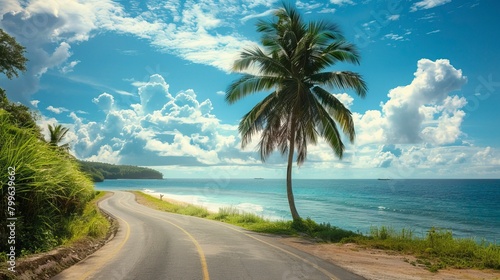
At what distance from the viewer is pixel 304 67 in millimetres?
22109

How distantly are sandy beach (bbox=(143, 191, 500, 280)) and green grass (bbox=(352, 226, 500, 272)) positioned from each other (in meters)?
0.54

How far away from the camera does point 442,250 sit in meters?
13.5

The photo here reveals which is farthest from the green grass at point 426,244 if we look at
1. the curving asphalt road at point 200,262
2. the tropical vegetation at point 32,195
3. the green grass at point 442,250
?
the tropical vegetation at point 32,195

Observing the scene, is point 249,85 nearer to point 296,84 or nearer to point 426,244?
point 296,84

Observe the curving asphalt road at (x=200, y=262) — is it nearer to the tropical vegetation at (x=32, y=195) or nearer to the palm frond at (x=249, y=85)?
the tropical vegetation at (x=32, y=195)

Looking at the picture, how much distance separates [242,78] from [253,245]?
1180 cm

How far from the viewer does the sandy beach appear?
33.1 feet

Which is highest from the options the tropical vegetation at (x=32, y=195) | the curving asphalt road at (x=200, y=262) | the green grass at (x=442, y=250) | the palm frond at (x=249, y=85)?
the palm frond at (x=249, y=85)

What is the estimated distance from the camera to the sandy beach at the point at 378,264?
10094 millimetres

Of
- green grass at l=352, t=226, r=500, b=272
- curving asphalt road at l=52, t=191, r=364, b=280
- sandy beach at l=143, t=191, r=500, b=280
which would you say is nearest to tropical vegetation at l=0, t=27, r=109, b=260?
curving asphalt road at l=52, t=191, r=364, b=280

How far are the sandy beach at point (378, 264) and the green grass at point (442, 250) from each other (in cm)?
54

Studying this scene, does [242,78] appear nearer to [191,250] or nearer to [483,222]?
[191,250]

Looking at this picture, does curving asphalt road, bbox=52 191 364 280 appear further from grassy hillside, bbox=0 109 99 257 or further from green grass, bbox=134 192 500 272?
green grass, bbox=134 192 500 272

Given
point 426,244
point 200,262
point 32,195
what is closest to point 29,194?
point 32,195
